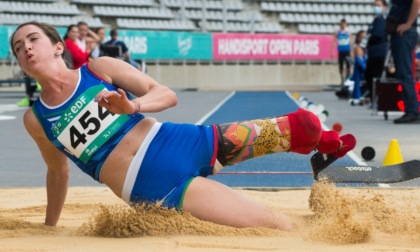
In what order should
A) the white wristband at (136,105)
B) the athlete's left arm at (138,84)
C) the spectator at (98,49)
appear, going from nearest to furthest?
the white wristband at (136,105), the athlete's left arm at (138,84), the spectator at (98,49)

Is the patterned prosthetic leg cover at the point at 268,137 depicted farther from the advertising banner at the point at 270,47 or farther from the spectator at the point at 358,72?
the advertising banner at the point at 270,47

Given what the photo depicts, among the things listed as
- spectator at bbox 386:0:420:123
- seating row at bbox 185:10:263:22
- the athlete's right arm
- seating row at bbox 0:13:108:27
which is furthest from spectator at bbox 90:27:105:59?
the athlete's right arm

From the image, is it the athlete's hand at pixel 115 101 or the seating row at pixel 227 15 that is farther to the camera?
the seating row at pixel 227 15

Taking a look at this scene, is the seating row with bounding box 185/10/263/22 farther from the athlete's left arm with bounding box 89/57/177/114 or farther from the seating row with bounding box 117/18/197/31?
the athlete's left arm with bounding box 89/57/177/114

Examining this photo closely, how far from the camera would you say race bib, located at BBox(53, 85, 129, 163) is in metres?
4.82

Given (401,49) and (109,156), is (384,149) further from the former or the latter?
(109,156)

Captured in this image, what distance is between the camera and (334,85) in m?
35.6

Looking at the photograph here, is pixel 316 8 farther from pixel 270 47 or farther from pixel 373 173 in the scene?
pixel 373 173

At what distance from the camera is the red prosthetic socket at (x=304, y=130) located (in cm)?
486

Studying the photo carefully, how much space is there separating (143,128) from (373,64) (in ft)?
46.1

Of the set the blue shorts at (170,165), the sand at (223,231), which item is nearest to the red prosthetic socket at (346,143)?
the sand at (223,231)

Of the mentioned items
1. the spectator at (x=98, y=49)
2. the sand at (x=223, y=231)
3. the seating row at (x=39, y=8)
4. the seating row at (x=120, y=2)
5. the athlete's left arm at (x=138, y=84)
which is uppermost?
the athlete's left arm at (x=138, y=84)

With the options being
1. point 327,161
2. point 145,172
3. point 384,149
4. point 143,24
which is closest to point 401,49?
point 384,149

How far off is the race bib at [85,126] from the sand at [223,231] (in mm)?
389
